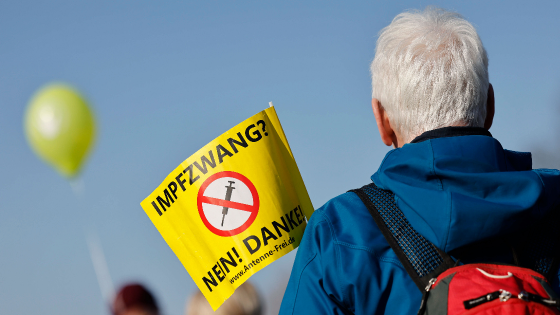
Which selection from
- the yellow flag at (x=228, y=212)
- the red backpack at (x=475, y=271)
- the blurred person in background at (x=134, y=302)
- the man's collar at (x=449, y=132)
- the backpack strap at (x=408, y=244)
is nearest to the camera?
the red backpack at (x=475, y=271)

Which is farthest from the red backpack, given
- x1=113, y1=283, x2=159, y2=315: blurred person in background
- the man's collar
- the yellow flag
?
x1=113, y1=283, x2=159, y2=315: blurred person in background

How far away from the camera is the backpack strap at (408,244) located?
1.35 m

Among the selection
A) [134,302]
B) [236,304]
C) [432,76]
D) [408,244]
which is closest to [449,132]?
[432,76]

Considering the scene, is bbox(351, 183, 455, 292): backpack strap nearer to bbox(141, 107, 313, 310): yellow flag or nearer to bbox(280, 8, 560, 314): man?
bbox(280, 8, 560, 314): man

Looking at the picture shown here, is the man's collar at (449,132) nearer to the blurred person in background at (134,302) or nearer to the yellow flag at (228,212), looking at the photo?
the yellow flag at (228,212)

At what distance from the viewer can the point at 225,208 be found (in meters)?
2.21

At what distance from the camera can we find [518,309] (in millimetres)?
1219

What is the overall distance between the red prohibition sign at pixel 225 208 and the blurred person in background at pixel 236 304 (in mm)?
735

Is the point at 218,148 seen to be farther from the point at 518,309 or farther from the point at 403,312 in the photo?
the point at 518,309

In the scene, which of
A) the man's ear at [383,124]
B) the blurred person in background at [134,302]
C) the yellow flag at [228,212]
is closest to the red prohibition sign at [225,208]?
the yellow flag at [228,212]

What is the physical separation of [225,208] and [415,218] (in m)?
1.02

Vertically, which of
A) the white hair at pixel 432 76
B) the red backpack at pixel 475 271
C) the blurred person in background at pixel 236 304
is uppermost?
the white hair at pixel 432 76

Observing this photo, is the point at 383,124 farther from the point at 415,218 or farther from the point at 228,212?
the point at 228,212

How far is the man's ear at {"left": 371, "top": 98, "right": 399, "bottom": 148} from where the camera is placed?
167 cm
